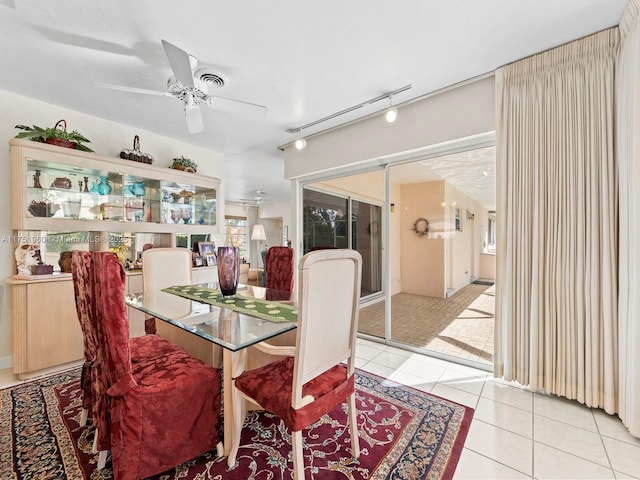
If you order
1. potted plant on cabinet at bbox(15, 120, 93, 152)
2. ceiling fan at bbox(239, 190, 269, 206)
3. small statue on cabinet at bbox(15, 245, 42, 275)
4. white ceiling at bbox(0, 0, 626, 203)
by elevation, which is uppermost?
ceiling fan at bbox(239, 190, 269, 206)

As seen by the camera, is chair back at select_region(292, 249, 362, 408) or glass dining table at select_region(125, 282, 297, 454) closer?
chair back at select_region(292, 249, 362, 408)

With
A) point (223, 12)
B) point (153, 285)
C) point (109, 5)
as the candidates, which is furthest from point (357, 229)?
point (109, 5)

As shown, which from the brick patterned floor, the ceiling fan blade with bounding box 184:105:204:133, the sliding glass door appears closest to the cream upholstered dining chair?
the ceiling fan blade with bounding box 184:105:204:133

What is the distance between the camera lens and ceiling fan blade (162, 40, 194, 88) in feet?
5.08

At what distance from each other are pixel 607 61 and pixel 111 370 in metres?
3.49

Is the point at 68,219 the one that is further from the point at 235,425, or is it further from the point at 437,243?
the point at 437,243

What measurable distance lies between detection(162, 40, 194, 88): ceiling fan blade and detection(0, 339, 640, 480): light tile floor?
9.07 ft

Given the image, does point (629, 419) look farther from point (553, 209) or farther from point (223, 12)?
point (223, 12)

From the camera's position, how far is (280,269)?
9.44 ft

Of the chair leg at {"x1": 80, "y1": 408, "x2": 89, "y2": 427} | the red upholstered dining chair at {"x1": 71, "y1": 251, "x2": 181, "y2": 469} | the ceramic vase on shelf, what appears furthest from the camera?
the ceramic vase on shelf

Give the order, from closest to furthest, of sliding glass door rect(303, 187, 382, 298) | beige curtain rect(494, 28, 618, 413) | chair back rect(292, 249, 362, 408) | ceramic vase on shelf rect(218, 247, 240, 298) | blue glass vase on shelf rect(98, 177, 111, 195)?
chair back rect(292, 249, 362, 408) → beige curtain rect(494, 28, 618, 413) → ceramic vase on shelf rect(218, 247, 240, 298) → blue glass vase on shelf rect(98, 177, 111, 195) → sliding glass door rect(303, 187, 382, 298)

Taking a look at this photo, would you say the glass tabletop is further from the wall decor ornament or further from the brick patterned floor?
the wall decor ornament

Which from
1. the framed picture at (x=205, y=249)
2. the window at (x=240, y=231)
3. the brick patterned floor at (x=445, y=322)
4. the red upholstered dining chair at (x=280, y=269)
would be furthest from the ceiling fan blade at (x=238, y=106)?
the window at (x=240, y=231)

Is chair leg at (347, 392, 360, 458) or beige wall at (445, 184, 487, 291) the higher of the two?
beige wall at (445, 184, 487, 291)
